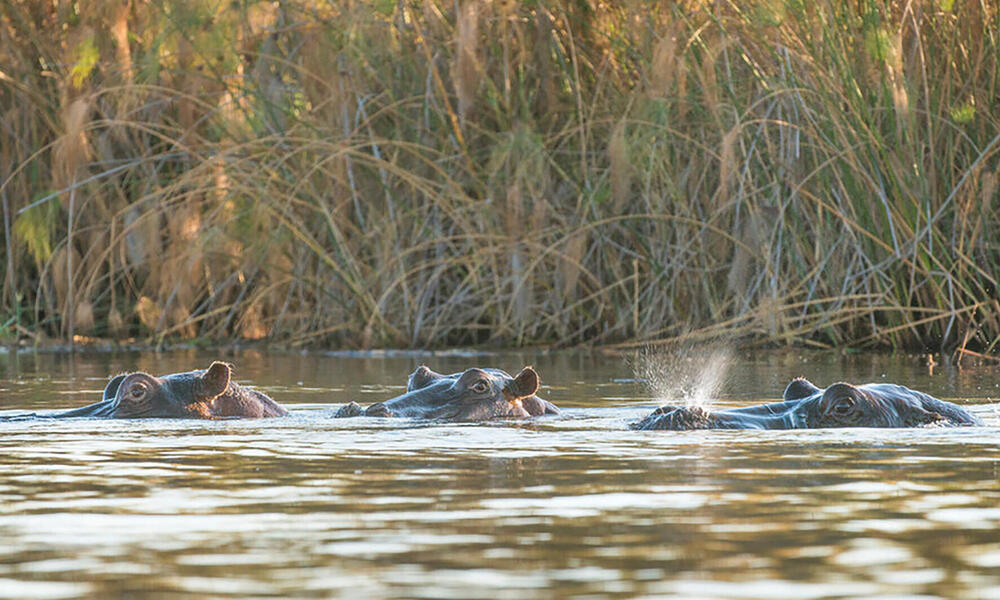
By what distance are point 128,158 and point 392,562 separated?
1119cm

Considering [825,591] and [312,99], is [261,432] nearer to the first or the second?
[825,591]

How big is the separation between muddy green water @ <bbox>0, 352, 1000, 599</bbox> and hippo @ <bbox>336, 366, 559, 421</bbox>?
185 millimetres

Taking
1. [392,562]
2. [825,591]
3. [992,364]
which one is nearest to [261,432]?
[392,562]

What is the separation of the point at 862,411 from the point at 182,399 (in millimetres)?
2682

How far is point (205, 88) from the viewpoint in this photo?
44.7 ft

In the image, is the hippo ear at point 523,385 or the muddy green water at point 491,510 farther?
the hippo ear at point 523,385

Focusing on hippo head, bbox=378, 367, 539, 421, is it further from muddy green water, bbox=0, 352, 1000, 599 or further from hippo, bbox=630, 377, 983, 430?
hippo, bbox=630, 377, 983, 430

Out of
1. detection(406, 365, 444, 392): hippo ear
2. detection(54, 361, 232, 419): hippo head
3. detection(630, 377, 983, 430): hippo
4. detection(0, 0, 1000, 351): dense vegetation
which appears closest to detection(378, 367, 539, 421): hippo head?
detection(406, 365, 444, 392): hippo ear

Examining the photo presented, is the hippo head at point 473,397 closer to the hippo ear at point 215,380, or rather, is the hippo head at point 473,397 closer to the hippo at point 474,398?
the hippo at point 474,398

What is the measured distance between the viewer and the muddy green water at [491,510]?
331cm

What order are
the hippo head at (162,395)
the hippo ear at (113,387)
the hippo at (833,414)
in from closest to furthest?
the hippo at (833,414) → the hippo head at (162,395) → the hippo ear at (113,387)

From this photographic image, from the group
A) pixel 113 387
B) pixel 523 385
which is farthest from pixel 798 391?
pixel 113 387

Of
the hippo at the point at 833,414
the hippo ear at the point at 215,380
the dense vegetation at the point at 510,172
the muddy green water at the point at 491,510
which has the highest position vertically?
the dense vegetation at the point at 510,172

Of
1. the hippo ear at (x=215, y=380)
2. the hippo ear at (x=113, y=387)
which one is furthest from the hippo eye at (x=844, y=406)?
the hippo ear at (x=113, y=387)
